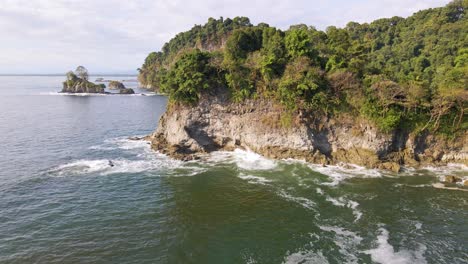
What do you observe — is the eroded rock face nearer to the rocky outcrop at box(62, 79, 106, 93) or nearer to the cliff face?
the cliff face

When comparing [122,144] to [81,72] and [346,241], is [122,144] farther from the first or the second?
[81,72]

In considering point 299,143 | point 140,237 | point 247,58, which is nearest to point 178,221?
point 140,237

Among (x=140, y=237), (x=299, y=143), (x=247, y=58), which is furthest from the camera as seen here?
(x=247, y=58)

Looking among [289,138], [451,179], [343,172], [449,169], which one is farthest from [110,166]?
[449,169]

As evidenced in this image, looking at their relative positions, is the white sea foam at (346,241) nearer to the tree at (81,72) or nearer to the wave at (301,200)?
the wave at (301,200)

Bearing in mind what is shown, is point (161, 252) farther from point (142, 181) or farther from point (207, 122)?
point (207, 122)

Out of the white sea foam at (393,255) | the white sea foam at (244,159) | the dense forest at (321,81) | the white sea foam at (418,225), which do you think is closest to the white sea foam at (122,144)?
the dense forest at (321,81)

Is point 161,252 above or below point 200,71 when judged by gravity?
below

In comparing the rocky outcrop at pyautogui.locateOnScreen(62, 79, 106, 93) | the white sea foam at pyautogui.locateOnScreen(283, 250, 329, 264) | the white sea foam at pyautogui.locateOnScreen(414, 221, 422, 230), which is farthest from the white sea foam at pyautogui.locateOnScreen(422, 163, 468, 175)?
the rocky outcrop at pyautogui.locateOnScreen(62, 79, 106, 93)
